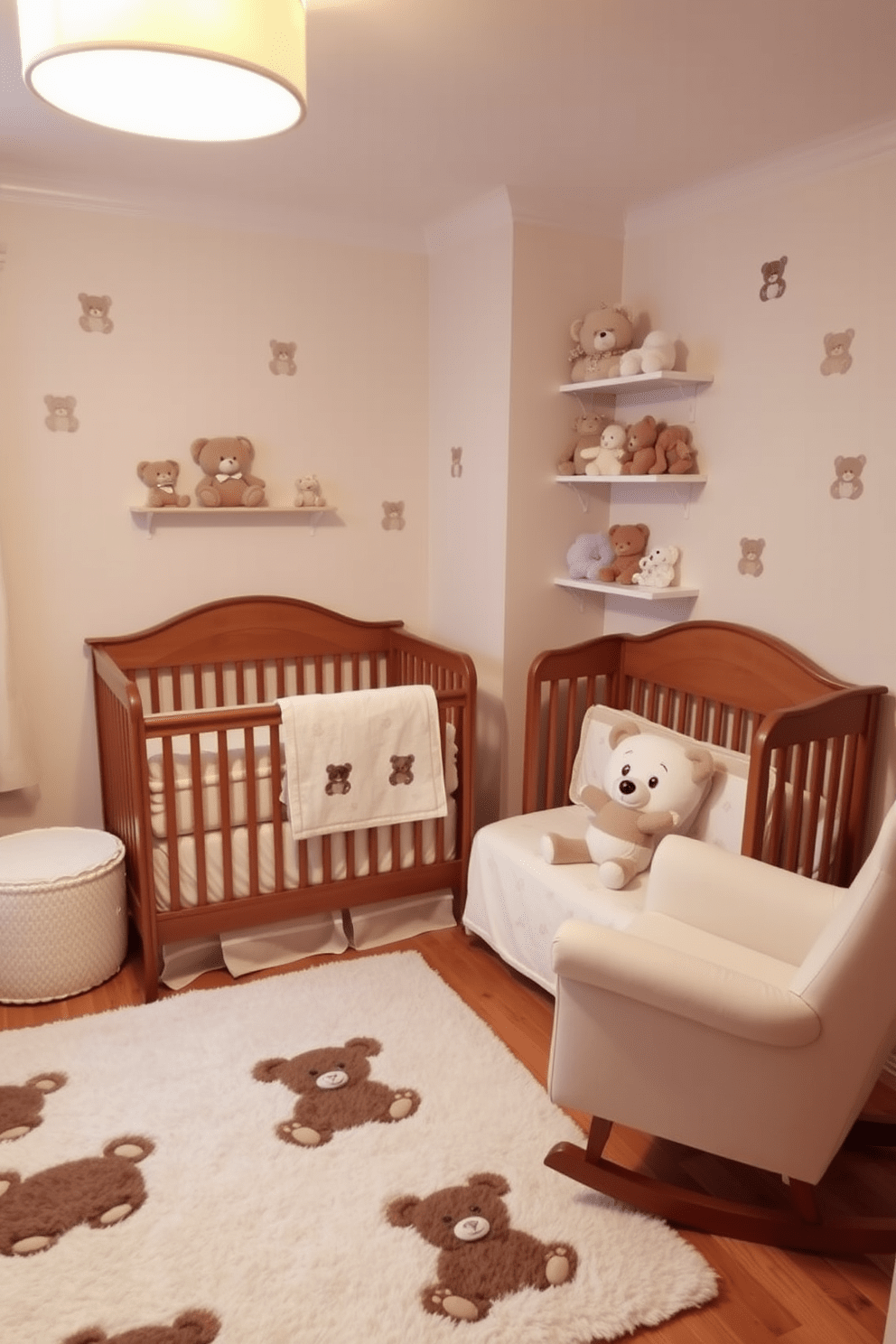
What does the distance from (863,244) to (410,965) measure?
7.23 ft

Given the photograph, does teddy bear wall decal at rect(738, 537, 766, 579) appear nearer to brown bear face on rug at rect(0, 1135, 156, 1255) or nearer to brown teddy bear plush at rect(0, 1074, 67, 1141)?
brown bear face on rug at rect(0, 1135, 156, 1255)

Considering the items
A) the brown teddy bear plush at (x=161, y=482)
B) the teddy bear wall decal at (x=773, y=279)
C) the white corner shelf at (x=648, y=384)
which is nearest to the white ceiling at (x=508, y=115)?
the teddy bear wall decal at (x=773, y=279)

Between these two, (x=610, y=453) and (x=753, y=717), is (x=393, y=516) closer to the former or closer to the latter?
(x=610, y=453)

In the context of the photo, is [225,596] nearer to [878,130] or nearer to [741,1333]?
[878,130]

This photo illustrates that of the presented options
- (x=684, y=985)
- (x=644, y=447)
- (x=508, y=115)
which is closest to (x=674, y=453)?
(x=644, y=447)

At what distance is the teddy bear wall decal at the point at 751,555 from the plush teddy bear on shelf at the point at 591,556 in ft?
1.57

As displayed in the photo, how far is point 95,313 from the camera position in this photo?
2.83m

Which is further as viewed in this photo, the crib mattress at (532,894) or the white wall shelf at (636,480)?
the white wall shelf at (636,480)

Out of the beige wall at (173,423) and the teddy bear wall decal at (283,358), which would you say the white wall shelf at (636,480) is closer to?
the beige wall at (173,423)

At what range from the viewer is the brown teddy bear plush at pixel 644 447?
9.22ft

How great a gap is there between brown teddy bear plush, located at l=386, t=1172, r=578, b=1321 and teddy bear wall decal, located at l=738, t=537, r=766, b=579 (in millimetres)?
1697

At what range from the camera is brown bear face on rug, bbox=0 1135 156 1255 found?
1.69 metres

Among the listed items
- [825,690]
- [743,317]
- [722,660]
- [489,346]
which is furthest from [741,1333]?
[489,346]

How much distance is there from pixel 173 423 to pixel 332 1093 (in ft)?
6.73
